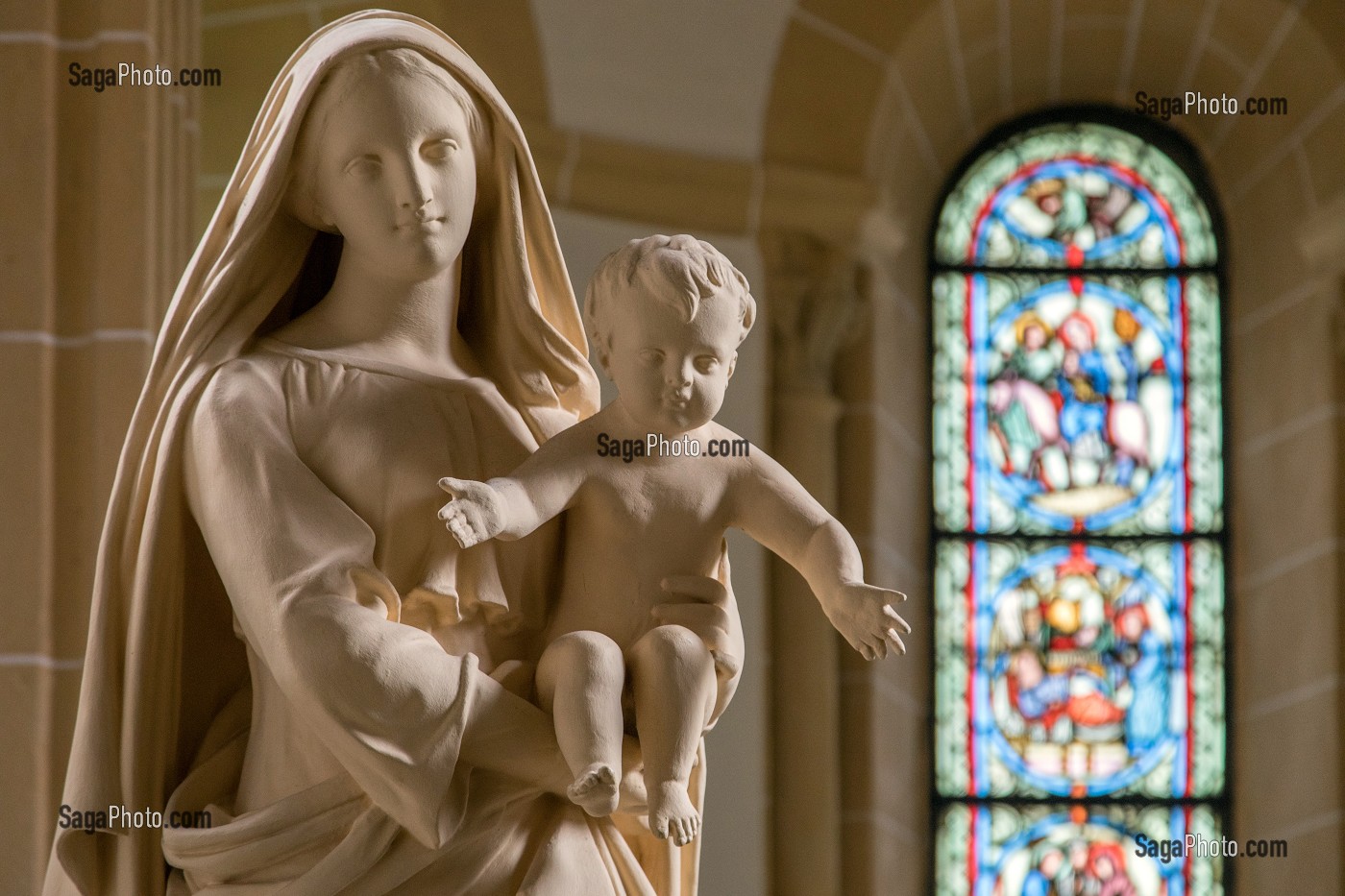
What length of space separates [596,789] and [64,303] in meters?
2.95

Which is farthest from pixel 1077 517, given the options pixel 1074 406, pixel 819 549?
pixel 819 549

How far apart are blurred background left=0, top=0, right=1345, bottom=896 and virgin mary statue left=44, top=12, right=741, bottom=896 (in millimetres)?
2422

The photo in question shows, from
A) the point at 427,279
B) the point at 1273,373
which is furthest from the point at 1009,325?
the point at 427,279

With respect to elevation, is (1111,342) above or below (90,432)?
above

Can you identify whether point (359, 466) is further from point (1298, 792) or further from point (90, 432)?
point (1298, 792)

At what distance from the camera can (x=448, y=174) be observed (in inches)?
108

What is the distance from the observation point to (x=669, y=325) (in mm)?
2617

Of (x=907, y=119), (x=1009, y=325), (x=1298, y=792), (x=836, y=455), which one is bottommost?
(x=1298, y=792)

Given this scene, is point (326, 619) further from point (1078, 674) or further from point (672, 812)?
point (1078, 674)

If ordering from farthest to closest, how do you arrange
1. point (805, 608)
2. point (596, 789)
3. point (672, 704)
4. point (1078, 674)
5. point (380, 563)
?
point (1078, 674) < point (805, 608) < point (380, 563) < point (672, 704) < point (596, 789)

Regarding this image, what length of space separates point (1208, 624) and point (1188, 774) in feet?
1.37
